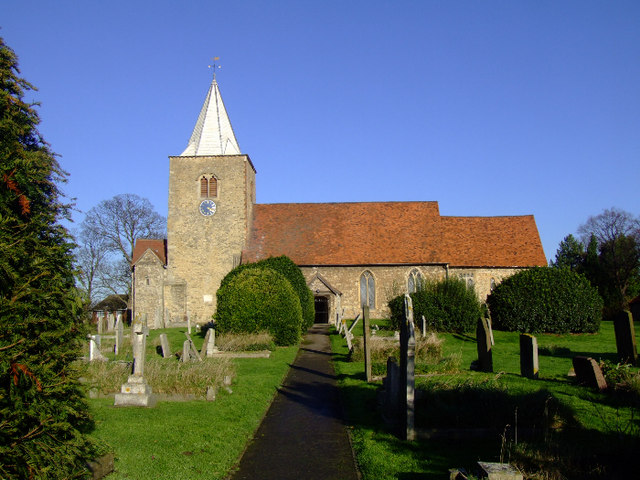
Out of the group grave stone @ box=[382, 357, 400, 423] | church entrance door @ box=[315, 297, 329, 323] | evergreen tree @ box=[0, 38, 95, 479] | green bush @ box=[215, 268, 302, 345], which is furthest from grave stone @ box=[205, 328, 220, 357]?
church entrance door @ box=[315, 297, 329, 323]

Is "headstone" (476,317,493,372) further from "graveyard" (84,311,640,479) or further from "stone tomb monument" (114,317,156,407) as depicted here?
"stone tomb monument" (114,317,156,407)

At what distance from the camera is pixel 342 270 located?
34125 mm

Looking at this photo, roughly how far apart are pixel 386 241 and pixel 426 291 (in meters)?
9.87

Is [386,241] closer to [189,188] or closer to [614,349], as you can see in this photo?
[189,188]

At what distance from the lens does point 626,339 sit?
45.2 feet

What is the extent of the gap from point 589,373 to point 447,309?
45.1 ft

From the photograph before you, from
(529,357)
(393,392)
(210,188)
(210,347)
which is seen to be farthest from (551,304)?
(210,188)

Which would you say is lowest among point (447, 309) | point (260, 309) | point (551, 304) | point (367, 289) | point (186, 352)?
point (186, 352)

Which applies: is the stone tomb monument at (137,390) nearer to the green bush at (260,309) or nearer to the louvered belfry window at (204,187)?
the green bush at (260,309)

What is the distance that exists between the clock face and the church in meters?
0.07

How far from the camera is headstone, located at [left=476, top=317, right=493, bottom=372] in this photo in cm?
1370

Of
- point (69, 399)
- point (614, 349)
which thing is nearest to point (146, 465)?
point (69, 399)

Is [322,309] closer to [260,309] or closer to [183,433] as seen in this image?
[260,309]

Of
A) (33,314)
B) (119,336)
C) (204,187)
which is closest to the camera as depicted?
(33,314)
